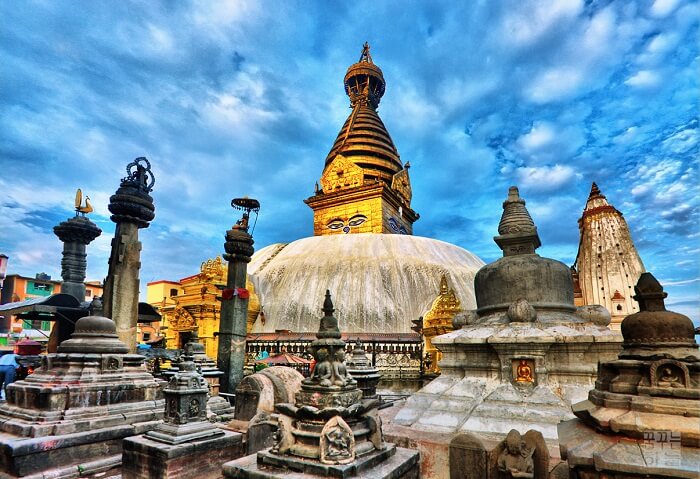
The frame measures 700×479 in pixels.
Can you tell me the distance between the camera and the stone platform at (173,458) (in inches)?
197

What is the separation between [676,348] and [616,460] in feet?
3.66

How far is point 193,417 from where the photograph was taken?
18.7 ft

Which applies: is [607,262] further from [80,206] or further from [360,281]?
[80,206]

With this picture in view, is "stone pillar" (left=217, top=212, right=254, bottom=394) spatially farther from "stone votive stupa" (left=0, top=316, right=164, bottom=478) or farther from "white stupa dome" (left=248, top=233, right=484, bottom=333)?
"white stupa dome" (left=248, top=233, right=484, bottom=333)

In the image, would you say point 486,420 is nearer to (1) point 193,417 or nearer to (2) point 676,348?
(2) point 676,348

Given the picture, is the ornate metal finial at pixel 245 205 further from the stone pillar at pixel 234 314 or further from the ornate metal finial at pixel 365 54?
the ornate metal finial at pixel 365 54

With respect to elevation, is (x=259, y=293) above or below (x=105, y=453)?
above

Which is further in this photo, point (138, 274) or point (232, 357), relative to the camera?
point (232, 357)

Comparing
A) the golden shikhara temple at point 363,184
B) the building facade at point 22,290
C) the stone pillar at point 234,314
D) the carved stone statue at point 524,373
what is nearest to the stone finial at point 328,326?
the carved stone statue at point 524,373

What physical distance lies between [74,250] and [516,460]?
1854 centimetres

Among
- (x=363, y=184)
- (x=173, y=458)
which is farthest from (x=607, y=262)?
(x=173, y=458)

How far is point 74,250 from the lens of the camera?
53.6 ft

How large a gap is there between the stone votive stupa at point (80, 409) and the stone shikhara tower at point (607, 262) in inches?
1378

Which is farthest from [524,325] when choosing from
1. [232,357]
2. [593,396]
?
[232,357]
